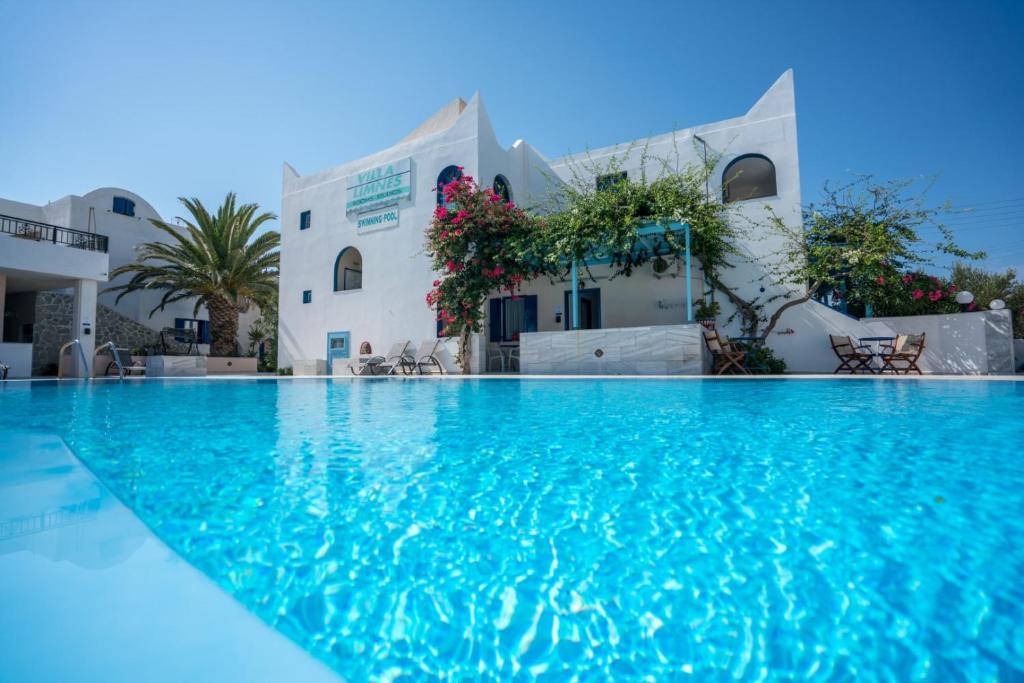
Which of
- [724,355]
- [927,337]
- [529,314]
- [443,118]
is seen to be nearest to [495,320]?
[529,314]

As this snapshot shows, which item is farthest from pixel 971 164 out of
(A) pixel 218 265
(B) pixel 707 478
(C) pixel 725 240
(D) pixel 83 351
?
(D) pixel 83 351

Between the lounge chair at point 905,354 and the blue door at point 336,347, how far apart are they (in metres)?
14.5

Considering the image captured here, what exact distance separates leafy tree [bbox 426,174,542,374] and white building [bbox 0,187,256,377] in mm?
10505

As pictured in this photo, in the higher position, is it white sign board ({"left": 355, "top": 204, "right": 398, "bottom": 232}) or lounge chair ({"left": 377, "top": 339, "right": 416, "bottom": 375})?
white sign board ({"left": 355, "top": 204, "right": 398, "bottom": 232})

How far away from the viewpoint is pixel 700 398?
5.57 m

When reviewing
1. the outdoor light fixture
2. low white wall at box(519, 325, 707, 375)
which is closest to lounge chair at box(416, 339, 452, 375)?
low white wall at box(519, 325, 707, 375)

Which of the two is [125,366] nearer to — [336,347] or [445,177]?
[336,347]

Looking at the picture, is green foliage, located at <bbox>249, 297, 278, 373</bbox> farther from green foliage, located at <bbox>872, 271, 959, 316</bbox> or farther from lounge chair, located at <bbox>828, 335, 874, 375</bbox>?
green foliage, located at <bbox>872, 271, 959, 316</bbox>

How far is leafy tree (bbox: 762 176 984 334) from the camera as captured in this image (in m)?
10.5

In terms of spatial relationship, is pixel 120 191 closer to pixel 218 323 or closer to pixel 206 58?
pixel 218 323

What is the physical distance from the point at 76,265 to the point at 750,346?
18541mm

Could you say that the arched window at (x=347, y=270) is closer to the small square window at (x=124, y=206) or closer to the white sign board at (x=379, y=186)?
the white sign board at (x=379, y=186)

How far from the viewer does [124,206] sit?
22.3 metres

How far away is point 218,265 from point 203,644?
63.0 feet
